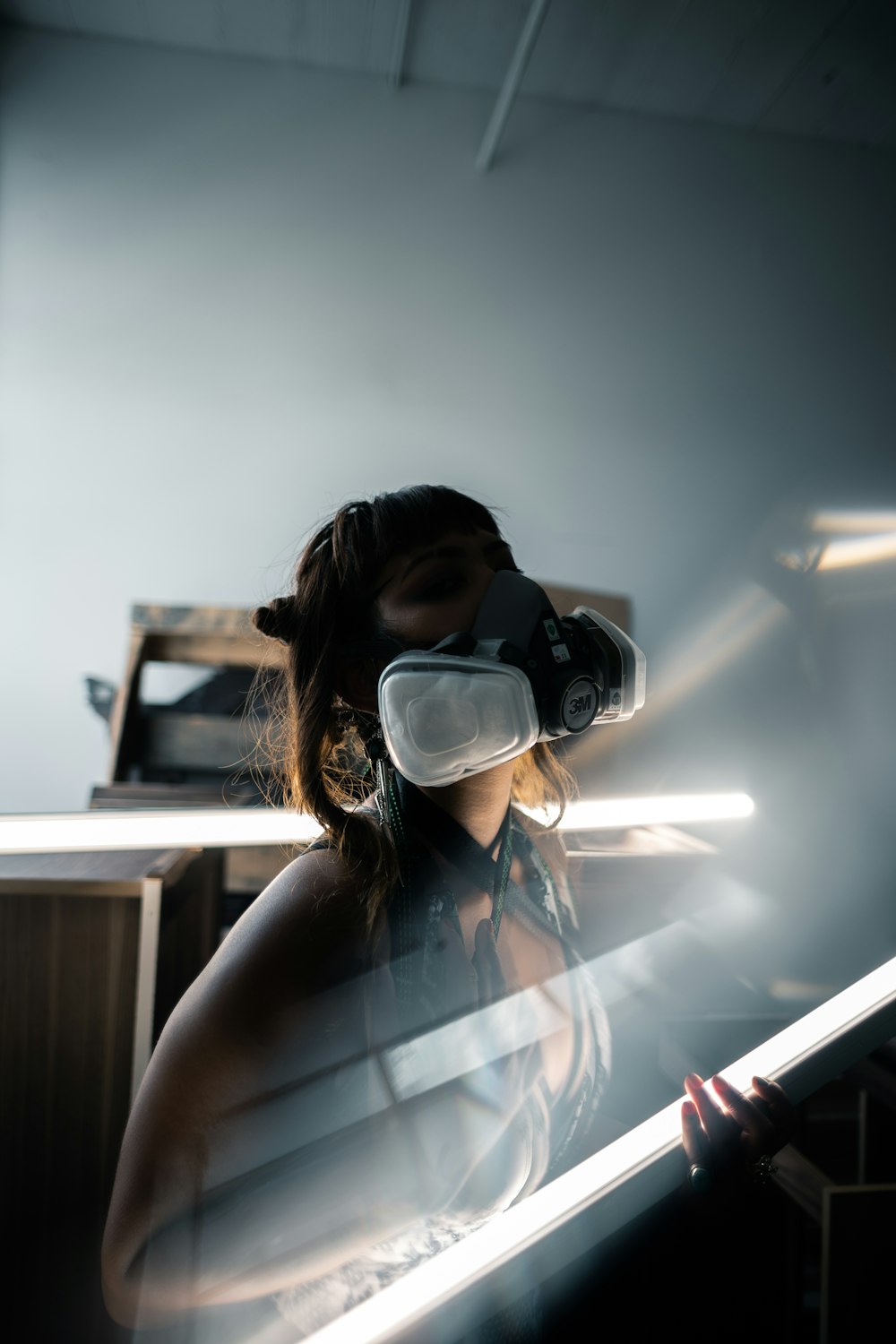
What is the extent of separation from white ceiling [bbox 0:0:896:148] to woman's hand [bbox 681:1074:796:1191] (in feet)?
11.0

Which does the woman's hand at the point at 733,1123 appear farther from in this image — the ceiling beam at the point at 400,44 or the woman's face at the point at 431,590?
the ceiling beam at the point at 400,44

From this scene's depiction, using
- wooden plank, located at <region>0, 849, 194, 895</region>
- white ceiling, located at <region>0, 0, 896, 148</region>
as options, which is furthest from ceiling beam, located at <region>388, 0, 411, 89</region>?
wooden plank, located at <region>0, 849, 194, 895</region>

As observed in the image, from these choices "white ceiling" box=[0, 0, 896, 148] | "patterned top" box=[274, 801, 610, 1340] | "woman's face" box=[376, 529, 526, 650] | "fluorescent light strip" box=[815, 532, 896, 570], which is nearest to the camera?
"patterned top" box=[274, 801, 610, 1340]

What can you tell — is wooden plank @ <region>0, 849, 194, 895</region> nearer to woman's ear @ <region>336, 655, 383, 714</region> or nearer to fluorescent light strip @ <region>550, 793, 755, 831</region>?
woman's ear @ <region>336, 655, 383, 714</region>

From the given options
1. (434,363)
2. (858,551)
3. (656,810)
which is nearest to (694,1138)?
(656,810)

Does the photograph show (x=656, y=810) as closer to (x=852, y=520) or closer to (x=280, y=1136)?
(x=280, y=1136)

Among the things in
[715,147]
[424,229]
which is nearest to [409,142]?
[424,229]

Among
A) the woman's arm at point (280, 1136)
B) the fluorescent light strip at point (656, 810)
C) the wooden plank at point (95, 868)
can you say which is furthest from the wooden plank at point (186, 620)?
the woman's arm at point (280, 1136)

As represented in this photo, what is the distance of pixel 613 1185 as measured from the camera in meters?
0.54

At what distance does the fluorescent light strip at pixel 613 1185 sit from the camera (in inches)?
18.0

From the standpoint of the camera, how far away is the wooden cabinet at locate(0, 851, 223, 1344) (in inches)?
46.1

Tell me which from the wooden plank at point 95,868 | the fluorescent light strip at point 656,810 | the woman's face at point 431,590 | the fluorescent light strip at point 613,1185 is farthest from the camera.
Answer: the wooden plank at point 95,868

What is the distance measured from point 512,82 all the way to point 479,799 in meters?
2.95

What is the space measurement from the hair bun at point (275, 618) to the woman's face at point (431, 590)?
0.42 feet
